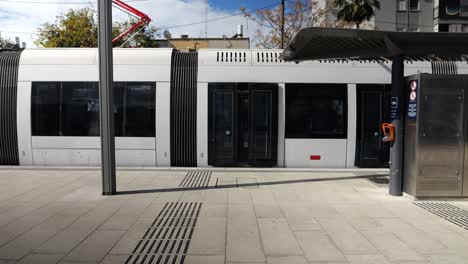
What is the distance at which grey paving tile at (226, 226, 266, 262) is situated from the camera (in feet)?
14.4

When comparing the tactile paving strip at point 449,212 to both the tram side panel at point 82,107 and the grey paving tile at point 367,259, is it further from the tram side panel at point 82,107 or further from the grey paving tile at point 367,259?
the tram side panel at point 82,107

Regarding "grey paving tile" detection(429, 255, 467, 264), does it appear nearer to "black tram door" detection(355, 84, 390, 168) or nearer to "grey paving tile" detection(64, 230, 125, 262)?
"grey paving tile" detection(64, 230, 125, 262)

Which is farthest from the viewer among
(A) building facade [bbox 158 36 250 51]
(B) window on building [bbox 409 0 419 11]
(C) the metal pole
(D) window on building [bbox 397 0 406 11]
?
(A) building facade [bbox 158 36 250 51]

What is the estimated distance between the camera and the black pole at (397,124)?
7.42 metres

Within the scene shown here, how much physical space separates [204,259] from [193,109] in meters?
6.29

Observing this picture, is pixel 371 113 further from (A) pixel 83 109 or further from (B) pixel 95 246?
(A) pixel 83 109

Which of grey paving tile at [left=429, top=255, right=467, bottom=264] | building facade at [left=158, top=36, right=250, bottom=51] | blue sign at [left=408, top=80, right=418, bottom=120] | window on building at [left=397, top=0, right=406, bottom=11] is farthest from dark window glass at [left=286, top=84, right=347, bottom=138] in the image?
building facade at [left=158, top=36, right=250, bottom=51]

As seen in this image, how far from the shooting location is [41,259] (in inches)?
169

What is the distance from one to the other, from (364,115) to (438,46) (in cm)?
363

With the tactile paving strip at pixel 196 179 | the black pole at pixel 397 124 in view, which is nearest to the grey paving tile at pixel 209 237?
the tactile paving strip at pixel 196 179

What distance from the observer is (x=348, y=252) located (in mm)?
4590

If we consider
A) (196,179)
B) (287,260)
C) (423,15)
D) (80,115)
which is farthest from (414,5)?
(287,260)

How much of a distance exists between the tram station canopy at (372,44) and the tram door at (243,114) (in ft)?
7.52

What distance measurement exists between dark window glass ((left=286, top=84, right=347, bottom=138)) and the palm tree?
57.6ft
